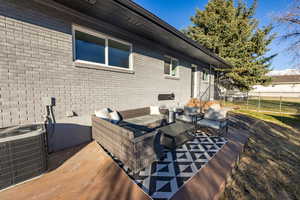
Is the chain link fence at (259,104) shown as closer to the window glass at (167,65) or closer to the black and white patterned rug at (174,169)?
the window glass at (167,65)

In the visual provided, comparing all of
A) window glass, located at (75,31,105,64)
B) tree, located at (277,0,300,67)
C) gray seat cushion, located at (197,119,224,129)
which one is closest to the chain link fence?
tree, located at (277,0,300,67)

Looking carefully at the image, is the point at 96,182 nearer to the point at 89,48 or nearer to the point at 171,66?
the point at 89,48

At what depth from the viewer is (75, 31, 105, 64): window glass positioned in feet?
10.9

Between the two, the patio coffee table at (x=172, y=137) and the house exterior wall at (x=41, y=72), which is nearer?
the house exterior wall at (x=41, y=72)

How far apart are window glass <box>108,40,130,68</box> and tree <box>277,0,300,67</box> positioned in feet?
32.5

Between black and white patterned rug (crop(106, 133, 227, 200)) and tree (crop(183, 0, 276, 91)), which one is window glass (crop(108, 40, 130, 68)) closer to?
black and white patterned rug (crop(106, 133, 227, 200))

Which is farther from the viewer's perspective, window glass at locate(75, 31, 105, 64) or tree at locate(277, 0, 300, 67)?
tree at locate(277, 0, 300, 67)

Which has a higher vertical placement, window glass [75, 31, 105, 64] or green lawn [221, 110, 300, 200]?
window glass [75, 31, 105, 64]

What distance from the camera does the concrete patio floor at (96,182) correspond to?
65.4 inches

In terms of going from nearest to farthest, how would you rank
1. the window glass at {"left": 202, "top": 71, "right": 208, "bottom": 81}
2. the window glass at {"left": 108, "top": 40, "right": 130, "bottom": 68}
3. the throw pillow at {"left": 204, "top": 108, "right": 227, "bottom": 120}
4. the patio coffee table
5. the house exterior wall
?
the house exterior wall, the patio coffee table, the window glass at {"left": 108, "top": 40, "right": 130, "bottom": 68}, the throw pillow at {"left": 204, "top": 108, "right": 227, "bottom": 120}, the window glass at {"left": 202, "top": 71, "right": 208, "bottom": 81}

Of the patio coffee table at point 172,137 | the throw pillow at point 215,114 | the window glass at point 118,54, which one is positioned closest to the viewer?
the patio coffee table at point 172,137

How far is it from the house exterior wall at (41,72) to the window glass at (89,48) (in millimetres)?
251

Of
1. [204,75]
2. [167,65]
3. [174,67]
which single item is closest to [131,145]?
[167,65]

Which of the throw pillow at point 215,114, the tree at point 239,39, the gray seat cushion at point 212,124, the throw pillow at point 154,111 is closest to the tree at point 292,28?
the tree at point 239,39
